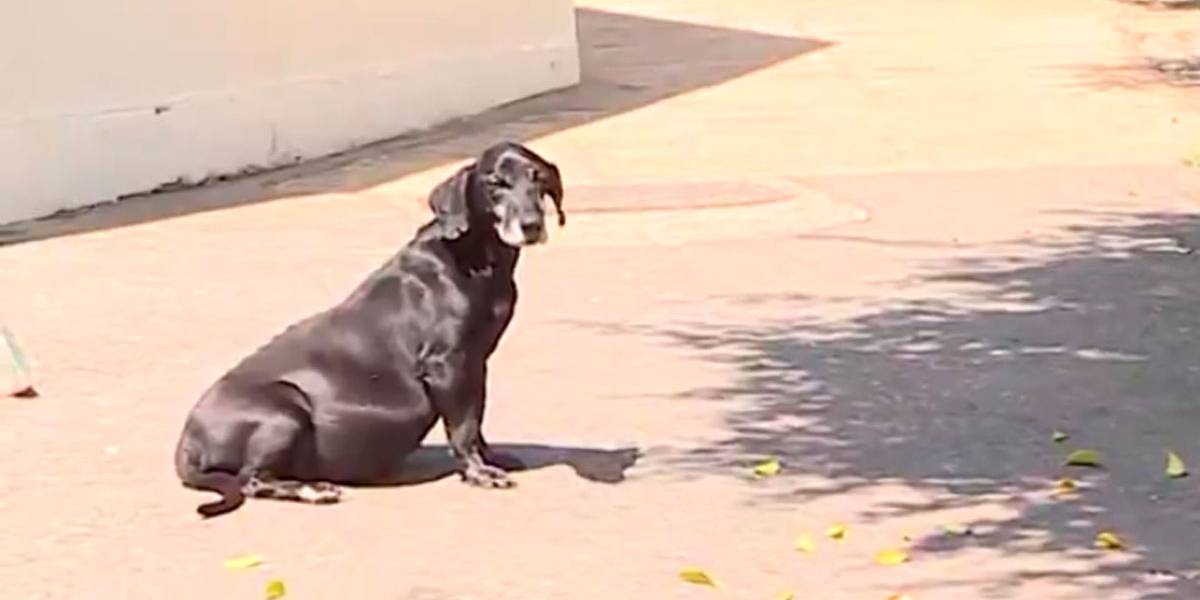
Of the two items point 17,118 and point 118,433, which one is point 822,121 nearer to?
point 17,118

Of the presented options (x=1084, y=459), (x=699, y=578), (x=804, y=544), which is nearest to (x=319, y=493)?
(x=699, y=578)

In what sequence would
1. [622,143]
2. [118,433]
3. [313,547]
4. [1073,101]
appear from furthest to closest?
[1073,101], [622,143], [118,433], [313,547]

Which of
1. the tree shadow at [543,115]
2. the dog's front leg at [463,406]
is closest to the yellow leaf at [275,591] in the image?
the dog's front leg at [463,406]

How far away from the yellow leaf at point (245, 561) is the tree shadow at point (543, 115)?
18.6 feet

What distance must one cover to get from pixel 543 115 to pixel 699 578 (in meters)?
10.0

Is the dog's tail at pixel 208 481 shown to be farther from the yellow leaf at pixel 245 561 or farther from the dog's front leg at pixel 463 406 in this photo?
the dog's front leg at pixel 463 406

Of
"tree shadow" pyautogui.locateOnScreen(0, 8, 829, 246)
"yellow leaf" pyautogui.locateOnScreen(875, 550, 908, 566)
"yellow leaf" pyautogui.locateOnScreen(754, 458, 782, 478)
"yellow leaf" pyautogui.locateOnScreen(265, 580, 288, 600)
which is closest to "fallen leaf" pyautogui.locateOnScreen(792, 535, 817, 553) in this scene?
"yellow leaf" pyautogui.locateOnScreen(875, 550, 908, 566)

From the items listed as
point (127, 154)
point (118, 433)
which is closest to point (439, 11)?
point (127, 154)

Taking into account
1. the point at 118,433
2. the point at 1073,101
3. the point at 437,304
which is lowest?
the point at 1073,101

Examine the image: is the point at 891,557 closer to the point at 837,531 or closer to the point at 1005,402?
the point at 837,531

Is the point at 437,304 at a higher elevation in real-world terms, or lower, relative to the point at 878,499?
higher

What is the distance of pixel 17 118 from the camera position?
12.2m

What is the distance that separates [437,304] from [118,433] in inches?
61.3

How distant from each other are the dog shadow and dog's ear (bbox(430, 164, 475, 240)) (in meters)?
0.73
